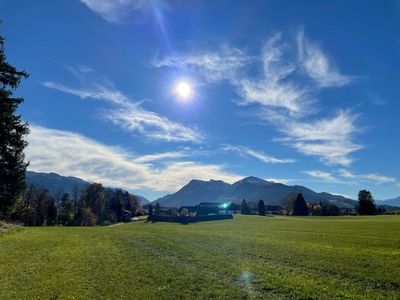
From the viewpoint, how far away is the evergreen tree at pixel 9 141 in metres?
43.6

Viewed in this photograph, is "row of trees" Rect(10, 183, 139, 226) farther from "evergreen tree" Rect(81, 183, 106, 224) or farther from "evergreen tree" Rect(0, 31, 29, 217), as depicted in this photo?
"evergreen tree" Rect(0, 31, 29, 217)

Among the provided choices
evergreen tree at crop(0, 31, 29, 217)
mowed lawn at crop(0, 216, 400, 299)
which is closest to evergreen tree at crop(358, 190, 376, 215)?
mowed lawn at crop(0, 216, 400, 299)

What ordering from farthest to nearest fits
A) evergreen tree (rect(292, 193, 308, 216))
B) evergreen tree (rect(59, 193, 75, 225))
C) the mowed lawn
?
evergreen tree (rect(292, 193, 308, 216)) → evergreen tree (rect(59, 193, 75, 225)) → the mowed lawn

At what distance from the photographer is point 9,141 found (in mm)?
47812

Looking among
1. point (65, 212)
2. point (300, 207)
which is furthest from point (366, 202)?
point (65, 212)

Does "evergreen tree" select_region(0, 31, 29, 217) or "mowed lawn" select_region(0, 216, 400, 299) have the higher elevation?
"evergreen tree" select_region(0, 31, 29, 217)

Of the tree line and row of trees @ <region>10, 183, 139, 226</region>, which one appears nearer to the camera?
the tree line

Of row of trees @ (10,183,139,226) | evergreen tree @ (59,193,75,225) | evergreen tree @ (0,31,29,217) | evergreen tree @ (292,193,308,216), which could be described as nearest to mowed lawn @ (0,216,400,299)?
evergreen tree @ (0,31,29,217)

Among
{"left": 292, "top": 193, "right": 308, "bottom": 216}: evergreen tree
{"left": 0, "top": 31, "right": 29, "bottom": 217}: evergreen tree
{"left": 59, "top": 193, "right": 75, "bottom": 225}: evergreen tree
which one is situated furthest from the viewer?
{"left": 292, "top": 193, "right": 308, "bottom": 216}: evergreen tree

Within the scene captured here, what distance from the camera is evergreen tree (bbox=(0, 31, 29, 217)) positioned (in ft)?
143

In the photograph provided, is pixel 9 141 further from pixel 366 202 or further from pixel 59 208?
pixel 366 202

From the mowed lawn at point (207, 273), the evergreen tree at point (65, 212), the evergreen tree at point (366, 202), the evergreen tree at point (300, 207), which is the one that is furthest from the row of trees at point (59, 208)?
the mowed lawn at point (207, 273)

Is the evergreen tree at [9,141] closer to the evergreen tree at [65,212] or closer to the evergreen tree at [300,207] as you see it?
the evergreen tree at [65,212]

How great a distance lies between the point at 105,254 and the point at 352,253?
24.7 metres
